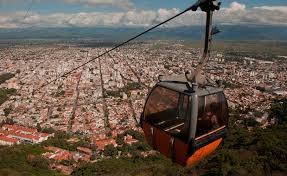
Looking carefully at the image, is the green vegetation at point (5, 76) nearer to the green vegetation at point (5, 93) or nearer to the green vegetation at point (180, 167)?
the green vegetation at point (5, 93)

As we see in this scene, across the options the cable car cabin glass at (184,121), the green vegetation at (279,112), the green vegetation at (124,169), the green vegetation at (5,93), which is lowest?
the green vegetation at (5,93)

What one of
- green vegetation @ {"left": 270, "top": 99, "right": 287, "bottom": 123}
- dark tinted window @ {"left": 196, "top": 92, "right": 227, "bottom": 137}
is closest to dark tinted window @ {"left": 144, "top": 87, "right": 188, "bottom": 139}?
dark tinted window @ {"left": 196, "top": 92, "right": 227, "bottom": 137}

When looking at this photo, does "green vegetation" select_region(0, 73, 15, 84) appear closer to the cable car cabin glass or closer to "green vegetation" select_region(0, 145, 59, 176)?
"green vegetation" select_region(0, 145, 59, 176)

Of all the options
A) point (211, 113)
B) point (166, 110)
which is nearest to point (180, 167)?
point (166, 110)

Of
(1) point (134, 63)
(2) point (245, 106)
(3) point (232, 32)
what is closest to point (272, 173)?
(2) point (245, 106)

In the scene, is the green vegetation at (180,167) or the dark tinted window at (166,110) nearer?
the dark tinted window at (166,110)

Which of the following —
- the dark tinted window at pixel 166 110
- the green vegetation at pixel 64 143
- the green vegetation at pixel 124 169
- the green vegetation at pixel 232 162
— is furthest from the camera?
the green vegetation at pixel 64 143

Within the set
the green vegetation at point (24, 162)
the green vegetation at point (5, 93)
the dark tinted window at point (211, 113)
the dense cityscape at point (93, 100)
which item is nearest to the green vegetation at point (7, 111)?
the dense cityscape at point (93, 100)

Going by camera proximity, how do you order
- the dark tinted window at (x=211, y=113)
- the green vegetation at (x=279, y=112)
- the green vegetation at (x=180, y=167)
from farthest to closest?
the green vegetation at (x=279, y=112) < the green vegetation at (x=180, y=167) < the dark tinted window at (x=211, y=113)
